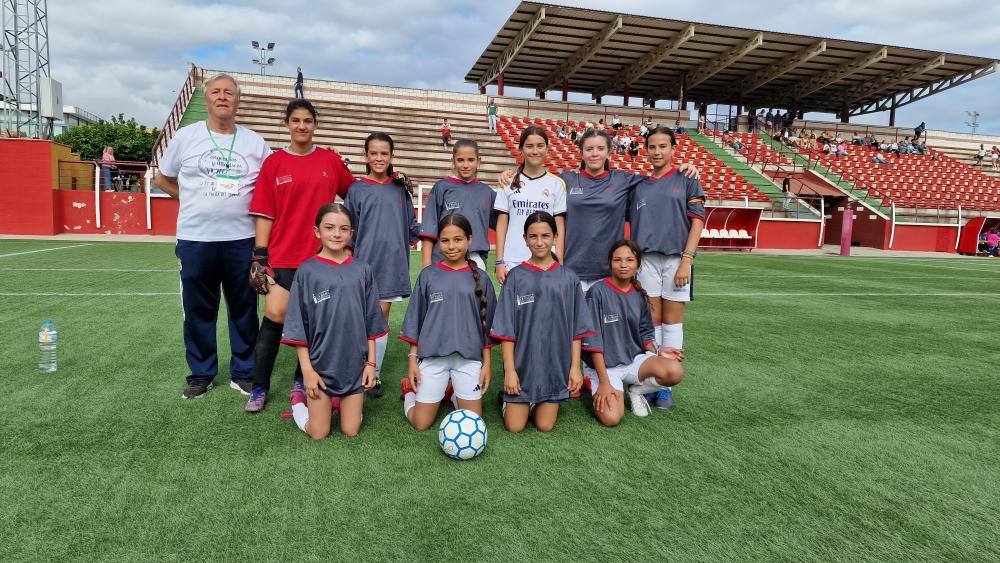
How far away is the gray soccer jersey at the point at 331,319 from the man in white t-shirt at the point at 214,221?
825 millimetres

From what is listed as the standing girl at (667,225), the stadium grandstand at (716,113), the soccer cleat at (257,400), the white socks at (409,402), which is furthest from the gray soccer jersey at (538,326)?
the stadium grandstand at (716,113)

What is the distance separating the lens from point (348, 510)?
2.41m

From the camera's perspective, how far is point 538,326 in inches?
134

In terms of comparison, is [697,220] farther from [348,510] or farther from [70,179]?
[70,179]

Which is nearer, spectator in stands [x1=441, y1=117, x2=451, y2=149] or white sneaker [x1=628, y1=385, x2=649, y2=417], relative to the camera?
white sneaker [x1=628, y1=385, x2=649, y2=417]

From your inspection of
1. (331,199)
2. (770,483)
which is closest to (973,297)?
(770,483)

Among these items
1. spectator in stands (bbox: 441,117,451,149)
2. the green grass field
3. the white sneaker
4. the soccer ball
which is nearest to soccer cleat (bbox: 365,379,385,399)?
the green grass field

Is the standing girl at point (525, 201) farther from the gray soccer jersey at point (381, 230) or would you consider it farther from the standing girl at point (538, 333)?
the gray soccer jersey at point (381, 230)

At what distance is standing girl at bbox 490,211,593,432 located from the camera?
11.1 ft

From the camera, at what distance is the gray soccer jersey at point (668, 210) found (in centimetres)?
403

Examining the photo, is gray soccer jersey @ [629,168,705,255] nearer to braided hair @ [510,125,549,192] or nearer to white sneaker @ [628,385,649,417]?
braided hair @ [510,125,549,192]

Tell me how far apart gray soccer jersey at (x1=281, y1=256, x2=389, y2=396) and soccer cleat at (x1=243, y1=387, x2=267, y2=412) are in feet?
1.99

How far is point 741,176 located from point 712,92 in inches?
446

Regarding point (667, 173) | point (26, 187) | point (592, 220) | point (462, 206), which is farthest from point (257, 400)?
point (26, 187)
